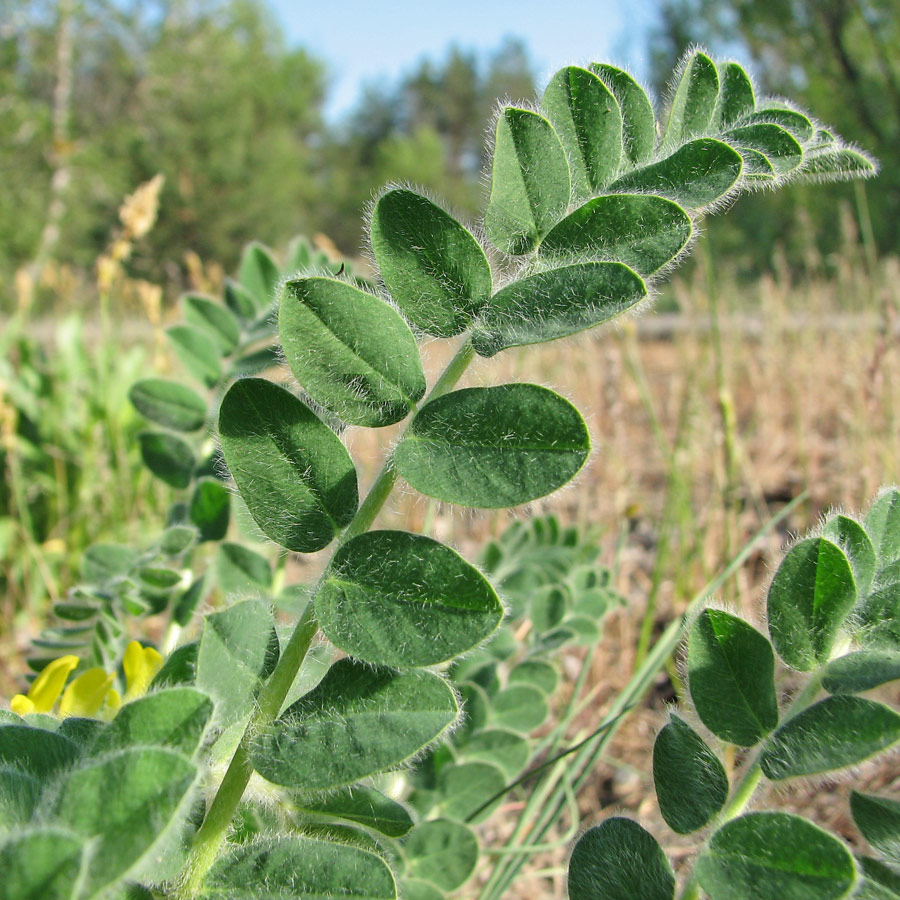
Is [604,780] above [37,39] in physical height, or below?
below

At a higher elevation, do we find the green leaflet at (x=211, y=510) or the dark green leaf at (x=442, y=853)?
the green leaflet at (x=211, y=510)

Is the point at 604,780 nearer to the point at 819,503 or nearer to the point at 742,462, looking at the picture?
the point at 742,462

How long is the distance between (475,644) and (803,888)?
133 millimetres

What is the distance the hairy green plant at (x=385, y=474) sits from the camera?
11.3 inches

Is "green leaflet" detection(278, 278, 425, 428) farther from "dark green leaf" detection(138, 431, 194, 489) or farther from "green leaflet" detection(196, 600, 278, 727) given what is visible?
"dark green leaf" detection(138, 431, 194, 489)

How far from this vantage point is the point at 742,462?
4.97ft

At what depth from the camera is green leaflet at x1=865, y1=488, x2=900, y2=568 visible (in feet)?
1.15

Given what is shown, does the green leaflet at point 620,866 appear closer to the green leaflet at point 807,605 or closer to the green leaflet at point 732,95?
the green leaflet at point 807,605

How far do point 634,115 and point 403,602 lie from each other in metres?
0.26

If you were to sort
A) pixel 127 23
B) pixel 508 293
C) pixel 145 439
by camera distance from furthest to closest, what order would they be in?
1. pixel 127 23
2. pixel 145 439
3. pixel 508 293

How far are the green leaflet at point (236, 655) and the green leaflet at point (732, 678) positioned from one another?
0.18 m

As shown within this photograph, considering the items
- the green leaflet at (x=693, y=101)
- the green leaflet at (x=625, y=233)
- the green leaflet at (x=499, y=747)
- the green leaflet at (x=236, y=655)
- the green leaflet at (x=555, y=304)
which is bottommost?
the green leaflet at (x=499, y=747)

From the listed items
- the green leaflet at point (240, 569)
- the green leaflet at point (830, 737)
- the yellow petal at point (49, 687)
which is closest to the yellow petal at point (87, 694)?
the yellow petal at point (49, 687)

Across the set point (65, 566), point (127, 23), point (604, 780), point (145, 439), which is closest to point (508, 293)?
point (145, 439)
